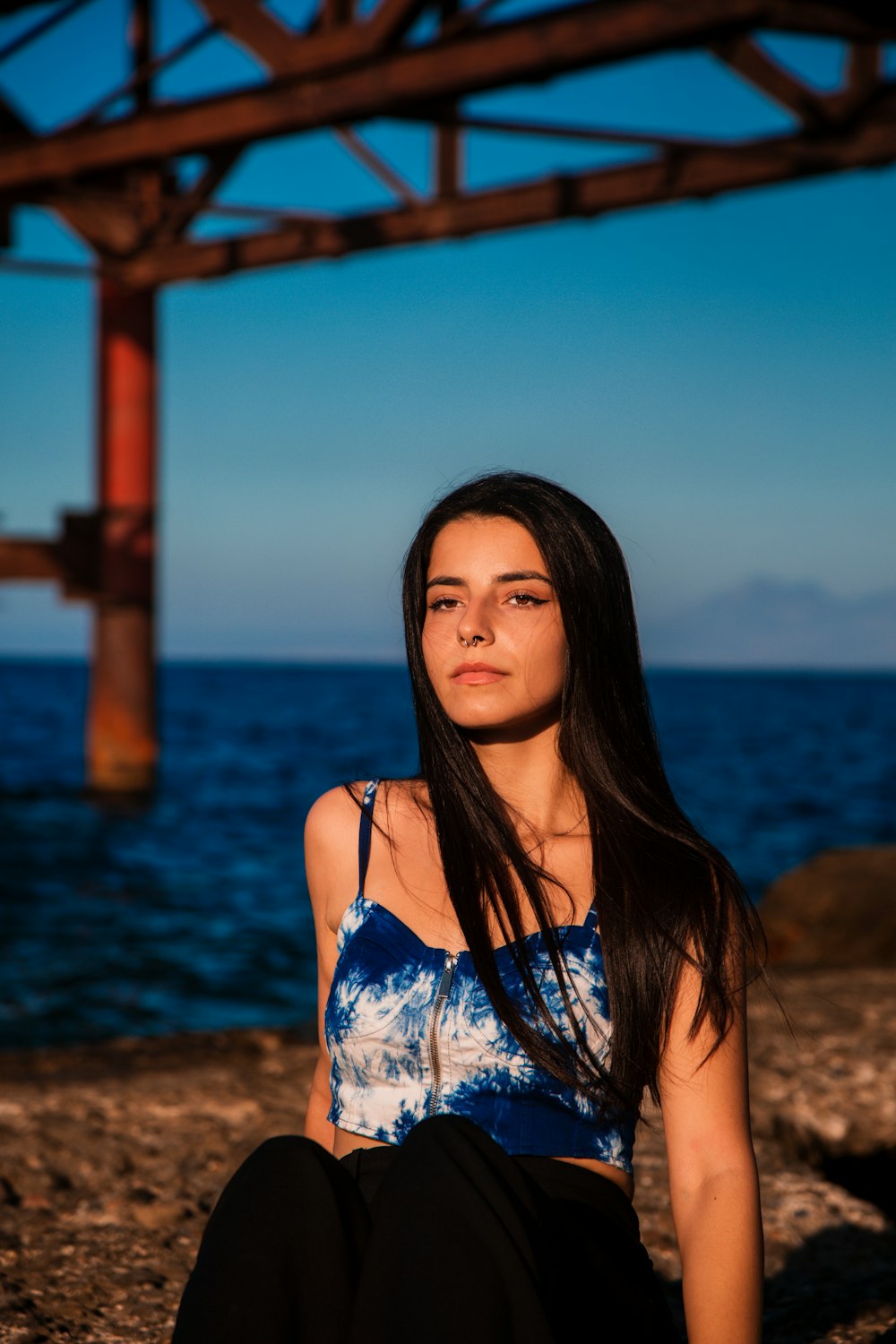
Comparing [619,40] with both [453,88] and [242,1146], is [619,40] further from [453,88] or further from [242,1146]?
[242,1146]

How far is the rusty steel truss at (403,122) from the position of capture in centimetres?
556

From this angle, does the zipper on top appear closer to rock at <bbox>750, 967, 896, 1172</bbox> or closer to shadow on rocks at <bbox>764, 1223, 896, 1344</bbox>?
shadow on rocks at <bbox>764, 1223, 896, 1344</bbox>

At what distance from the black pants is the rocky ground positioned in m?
0.88

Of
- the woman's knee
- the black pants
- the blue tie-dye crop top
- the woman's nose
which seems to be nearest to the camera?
the black pants

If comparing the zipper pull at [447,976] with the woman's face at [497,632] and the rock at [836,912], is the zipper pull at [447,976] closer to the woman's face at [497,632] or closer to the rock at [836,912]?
the woman's face at [497,632]

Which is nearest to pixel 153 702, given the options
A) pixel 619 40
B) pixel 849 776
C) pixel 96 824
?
pixel 96 824

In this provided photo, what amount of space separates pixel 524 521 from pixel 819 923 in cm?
609

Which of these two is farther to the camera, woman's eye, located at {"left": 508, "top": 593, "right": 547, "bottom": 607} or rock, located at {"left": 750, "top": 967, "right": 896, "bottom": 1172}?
rock, located at {"left": 750, "top": 967, "right": 896, "bottom": 1172}

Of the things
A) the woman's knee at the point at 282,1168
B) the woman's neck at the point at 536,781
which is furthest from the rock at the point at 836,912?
the woman's knee at the point at 282,1168

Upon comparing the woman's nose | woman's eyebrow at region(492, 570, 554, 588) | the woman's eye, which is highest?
woman's eyebrow at region(492, 570, 554, 588)

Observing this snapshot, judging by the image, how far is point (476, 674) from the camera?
7.55ft

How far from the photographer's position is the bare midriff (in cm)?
213

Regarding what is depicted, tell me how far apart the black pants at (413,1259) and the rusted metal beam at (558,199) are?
6041 millimetres

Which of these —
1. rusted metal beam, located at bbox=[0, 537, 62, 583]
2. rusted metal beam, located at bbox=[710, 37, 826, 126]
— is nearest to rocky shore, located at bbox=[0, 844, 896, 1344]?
rusted metal beam, located at bbox=[710, 37, 826, 126]
